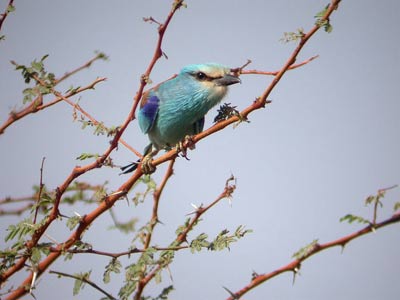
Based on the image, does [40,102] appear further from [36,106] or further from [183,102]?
[183,102]

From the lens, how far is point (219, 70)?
493 centimetres

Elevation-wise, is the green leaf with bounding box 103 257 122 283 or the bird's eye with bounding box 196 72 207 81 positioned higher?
the bird's eye with bounding box 196 72 207 81

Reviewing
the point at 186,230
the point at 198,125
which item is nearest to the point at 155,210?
the point at 186,230

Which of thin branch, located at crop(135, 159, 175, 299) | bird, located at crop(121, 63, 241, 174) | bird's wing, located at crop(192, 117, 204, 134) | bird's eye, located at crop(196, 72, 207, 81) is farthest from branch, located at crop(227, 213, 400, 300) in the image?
bird's wing, located at crop(192, 117, 204, 134)

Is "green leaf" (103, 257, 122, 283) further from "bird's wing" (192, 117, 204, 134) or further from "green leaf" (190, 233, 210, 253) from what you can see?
"bird's wing" (192, 117, 204, 134)

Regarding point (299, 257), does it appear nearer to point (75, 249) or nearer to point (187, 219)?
point (187, 219)

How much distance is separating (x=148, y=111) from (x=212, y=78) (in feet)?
3.31

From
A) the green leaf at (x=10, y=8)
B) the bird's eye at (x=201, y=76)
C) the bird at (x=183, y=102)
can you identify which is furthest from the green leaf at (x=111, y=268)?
the bird's eye at (x=201, y=76)

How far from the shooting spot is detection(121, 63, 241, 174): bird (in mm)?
4938

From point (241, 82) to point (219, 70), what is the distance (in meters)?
0.29

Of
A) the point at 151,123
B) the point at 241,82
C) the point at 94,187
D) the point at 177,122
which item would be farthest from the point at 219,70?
the point at 94,187

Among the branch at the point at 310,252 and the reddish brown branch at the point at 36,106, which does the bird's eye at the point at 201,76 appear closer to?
the reddish brown branch at the point at 36,106

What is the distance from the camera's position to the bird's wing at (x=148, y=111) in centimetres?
559

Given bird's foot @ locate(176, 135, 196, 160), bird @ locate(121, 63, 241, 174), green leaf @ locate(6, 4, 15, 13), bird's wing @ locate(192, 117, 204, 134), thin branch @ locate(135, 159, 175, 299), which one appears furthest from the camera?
bird's wing @ locate(192, 117, 204, 134)
